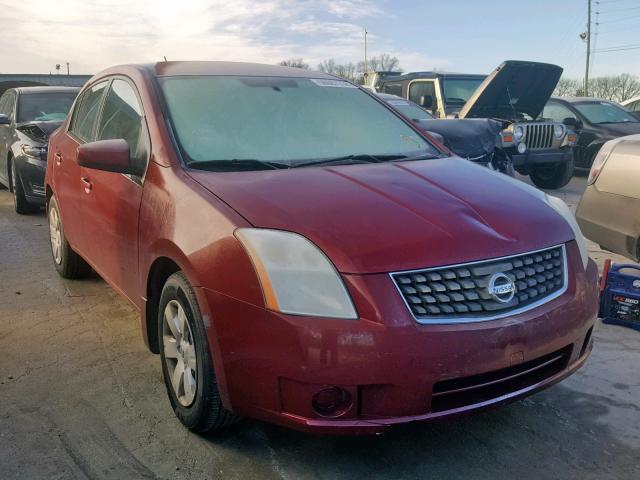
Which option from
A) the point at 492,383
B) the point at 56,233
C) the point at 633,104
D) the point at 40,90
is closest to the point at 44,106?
the point at 40,90

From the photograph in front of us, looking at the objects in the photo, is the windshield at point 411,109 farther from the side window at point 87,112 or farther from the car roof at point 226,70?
the side window at point 87,112

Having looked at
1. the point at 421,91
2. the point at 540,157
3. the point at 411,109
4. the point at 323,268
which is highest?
the point at 421,91

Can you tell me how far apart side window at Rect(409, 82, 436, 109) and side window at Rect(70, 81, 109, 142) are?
304 inches

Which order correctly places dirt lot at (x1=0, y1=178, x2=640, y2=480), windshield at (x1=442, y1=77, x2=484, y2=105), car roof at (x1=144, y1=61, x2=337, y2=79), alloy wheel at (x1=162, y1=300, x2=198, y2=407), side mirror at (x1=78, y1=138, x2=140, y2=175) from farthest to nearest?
windshield at (x1=442, y1=77, x2=484, y2=105) < car roof at (x1=144, y1=61, x2=337, y2=79) < side mirror at (x1=78, y1=138, x2=140, y2=175) < alloy wheel at (x1=162, y1=300, x2=198, y2=407) < dirt lot at (x1=0, y1=178, x2=640, y2=480)

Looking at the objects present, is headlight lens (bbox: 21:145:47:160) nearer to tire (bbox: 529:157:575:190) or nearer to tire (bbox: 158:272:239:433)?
tire (bbox: 158:272:239:433)

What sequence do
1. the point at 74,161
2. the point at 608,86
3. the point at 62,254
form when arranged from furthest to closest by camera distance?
Result: the point at 608,86, the point at 62,254, the point at 74,161

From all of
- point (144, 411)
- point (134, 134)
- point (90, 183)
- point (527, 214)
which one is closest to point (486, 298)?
point (527, 214)

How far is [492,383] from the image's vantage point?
2328 millimetres

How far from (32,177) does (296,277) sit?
6.35m

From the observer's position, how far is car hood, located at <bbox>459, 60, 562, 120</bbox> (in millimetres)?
9191

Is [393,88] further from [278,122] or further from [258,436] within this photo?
[258,436]

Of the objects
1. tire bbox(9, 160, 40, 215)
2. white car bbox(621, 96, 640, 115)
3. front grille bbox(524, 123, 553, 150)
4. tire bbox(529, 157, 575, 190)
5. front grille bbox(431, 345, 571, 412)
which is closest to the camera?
front grille bbox(431, 345, 571, 412)

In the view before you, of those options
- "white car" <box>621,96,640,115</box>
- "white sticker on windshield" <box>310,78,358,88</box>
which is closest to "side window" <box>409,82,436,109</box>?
"white car" <box>621,96,640,115</box>

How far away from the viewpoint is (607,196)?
4.73 metres
